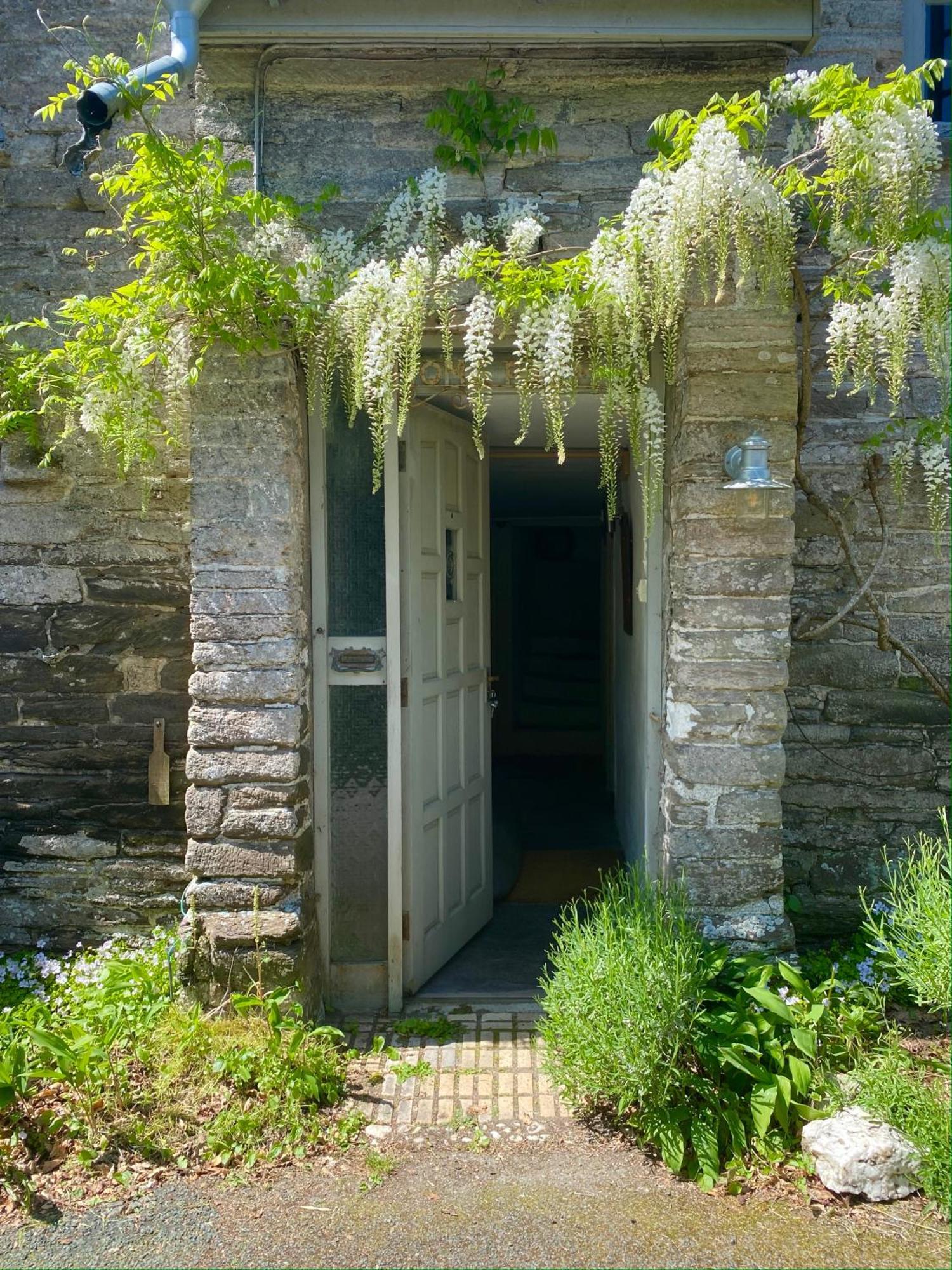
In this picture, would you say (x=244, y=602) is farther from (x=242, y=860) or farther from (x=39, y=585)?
(x=39, y=585)

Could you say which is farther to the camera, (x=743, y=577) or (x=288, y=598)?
(x=288, y=598)

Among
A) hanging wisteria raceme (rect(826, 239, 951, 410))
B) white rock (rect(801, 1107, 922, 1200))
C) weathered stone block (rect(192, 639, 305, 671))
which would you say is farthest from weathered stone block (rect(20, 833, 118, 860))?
→ hanging wisteria raceme (rect(826, 239, 951, 410))

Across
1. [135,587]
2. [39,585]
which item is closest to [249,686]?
[135,587]

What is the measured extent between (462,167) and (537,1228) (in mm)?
3038

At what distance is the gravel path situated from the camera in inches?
93.1

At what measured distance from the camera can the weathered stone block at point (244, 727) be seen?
3283 millimetres

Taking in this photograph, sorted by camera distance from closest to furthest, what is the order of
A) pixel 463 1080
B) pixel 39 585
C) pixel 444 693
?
pixel 463 1080
pixel 39 585
pixel 444 693

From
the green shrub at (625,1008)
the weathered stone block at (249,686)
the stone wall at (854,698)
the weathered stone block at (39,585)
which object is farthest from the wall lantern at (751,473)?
the weathered stone block at (39,585)

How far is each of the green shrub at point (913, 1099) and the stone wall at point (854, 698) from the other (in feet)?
2.93

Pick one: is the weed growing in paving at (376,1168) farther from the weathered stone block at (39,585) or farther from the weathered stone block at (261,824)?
the weathered stone block at (39,585)

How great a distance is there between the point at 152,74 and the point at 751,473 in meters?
2.15

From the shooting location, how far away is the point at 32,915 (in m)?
3.79

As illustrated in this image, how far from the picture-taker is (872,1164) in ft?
8.25

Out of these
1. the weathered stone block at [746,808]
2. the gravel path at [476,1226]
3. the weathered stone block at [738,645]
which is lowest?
the gravel path at [476,1226]
